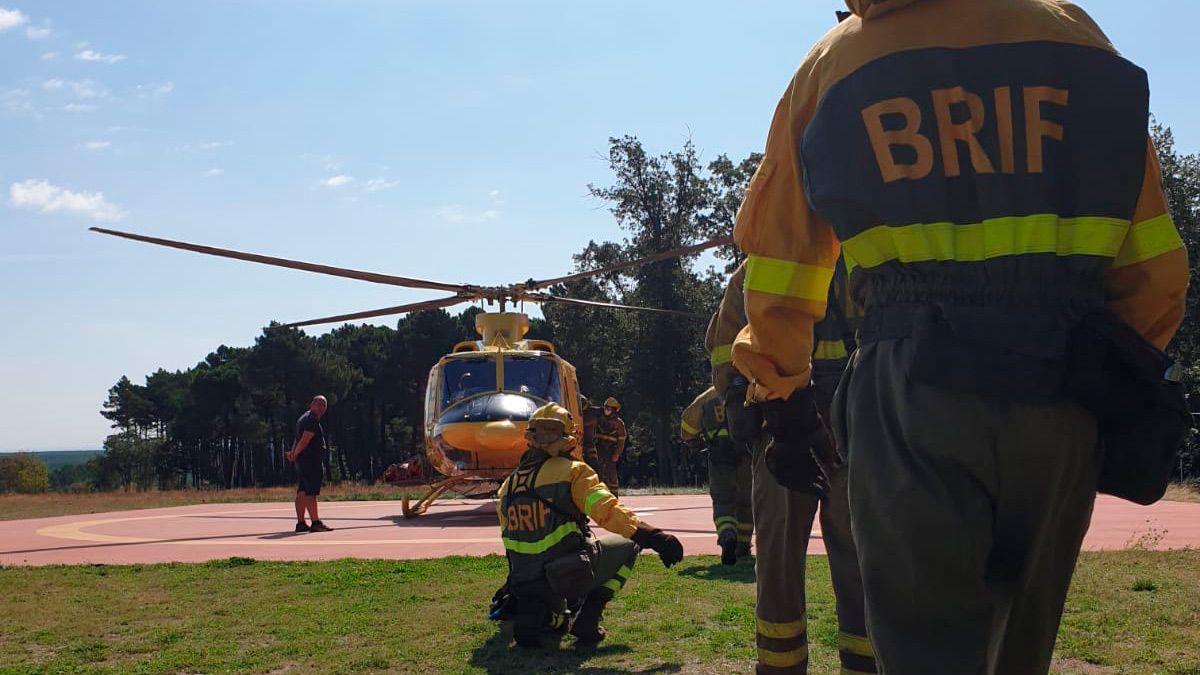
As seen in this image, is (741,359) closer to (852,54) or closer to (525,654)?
(852,54)

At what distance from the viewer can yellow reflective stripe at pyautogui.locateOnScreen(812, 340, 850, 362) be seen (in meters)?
3.81

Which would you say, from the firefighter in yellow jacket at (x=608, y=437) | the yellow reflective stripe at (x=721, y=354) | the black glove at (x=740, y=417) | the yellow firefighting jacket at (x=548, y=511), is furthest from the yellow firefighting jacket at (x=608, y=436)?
the black glove at (x=740, y=417)

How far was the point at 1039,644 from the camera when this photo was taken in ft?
6.38

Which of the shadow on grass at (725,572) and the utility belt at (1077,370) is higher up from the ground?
the utility belt at (1077,370)

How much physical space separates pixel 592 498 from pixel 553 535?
298mm

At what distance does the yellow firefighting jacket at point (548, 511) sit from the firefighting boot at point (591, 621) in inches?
17.2

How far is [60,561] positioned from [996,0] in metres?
10.5

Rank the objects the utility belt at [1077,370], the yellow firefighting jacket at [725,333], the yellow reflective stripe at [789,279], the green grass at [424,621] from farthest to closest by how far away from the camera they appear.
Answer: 1. the green grass at [424,621]
2. the yellow firefighting jacket at [725,333]
3. the yellow reflective stripe at [789,279]
4. the utility belt at [1077,370]

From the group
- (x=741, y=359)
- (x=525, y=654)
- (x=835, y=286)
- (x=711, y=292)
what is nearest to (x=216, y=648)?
(x=525, y=654)

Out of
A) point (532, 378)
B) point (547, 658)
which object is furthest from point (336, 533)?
point (547, 658)

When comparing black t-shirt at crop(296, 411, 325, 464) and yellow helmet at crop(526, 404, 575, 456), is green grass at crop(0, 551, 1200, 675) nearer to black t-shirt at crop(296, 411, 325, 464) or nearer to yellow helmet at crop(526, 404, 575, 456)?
yellow helmet at crop(526, 404, 575, 456)

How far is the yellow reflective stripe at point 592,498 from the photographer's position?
5.42 metres

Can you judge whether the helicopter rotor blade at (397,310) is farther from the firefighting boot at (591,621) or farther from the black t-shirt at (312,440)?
the firefighting boot at (591,621)

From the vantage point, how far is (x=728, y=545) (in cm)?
845
